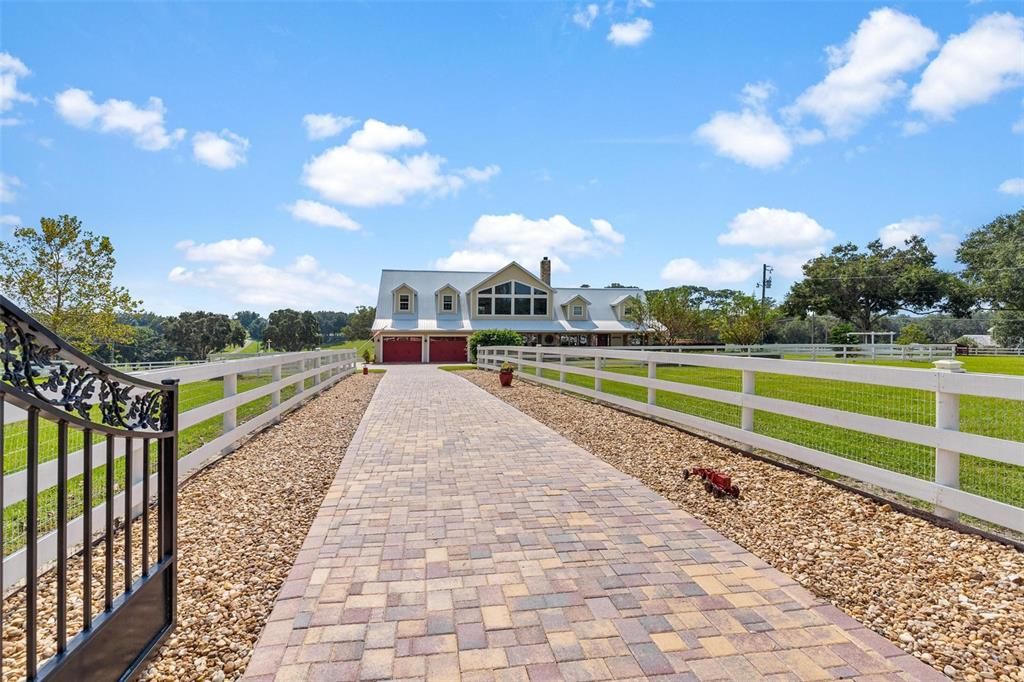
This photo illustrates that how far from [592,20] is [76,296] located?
2375cm

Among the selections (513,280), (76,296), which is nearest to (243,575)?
(76,296)

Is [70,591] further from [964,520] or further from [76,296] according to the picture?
[76,296]

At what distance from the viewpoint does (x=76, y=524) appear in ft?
10.2

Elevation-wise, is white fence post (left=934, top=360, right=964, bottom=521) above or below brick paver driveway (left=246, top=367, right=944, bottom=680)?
above

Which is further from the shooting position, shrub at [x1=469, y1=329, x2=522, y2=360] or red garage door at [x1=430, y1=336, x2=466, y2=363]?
red garage door at [x1=430, y1=336, x2=466, y2=363]

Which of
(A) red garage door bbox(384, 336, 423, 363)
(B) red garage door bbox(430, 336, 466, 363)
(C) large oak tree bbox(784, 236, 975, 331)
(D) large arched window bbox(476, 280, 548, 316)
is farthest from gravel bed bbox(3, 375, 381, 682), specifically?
(C) large oak tree bbox(784, 236, 975, 331)

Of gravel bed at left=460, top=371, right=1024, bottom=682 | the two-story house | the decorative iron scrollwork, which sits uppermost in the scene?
the two-story house

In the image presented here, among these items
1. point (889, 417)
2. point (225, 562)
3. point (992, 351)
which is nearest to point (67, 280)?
point (225, 562)

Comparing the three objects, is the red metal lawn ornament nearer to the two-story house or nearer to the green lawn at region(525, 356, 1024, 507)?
the green lawn at region(525, 356, 1024, 507)

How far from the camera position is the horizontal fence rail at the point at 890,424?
3.67 meters

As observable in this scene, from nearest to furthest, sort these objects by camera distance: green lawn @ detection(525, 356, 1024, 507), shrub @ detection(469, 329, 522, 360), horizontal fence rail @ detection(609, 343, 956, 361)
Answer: green lawn @ detection(525, 356, 1024, 507), horizontal fence rail @ detection(609, 343, 956, 361), shrub @ detection(469, 329, 522, 360)

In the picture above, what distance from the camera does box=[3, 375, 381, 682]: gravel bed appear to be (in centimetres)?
242

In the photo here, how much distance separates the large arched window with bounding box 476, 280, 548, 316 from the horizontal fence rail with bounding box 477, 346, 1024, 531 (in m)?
27.5

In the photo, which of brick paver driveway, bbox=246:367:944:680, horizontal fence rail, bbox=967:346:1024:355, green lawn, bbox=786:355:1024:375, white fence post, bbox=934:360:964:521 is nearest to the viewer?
brick paver driveway, bbox=246:367:944:680
